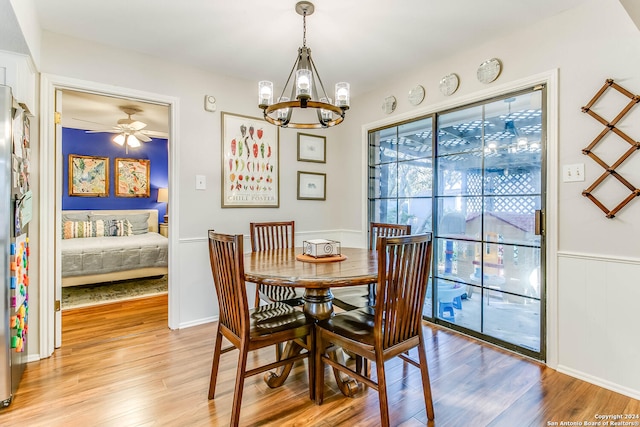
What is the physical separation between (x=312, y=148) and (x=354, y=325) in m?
2.39

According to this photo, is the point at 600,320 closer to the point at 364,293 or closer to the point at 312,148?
the point at 364,293

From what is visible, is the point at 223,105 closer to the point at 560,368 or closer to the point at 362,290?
the point at 362,290

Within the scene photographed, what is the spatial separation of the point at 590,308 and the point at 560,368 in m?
0.44

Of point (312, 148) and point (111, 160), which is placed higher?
point (111, 160)

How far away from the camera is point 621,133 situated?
1871 mm

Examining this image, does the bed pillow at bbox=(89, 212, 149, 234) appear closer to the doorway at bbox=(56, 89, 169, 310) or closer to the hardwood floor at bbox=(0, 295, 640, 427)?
the doorway at bbox=(56, 89, 169, 310)

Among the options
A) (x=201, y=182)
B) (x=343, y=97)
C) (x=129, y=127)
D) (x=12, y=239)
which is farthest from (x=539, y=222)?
(x=129, y=127)

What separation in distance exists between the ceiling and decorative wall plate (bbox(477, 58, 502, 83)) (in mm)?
168

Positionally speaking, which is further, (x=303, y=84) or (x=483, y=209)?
(x=483, y=209)

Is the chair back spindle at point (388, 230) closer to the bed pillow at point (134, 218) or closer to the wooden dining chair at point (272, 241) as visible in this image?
the wooden dining chair at point (272, 241)

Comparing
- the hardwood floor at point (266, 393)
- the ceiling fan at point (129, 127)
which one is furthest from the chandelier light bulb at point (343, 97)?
the ceiling fan at point (129, 127)

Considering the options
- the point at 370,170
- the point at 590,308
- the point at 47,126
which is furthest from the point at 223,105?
the point at 590,308

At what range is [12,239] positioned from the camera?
5.85ft

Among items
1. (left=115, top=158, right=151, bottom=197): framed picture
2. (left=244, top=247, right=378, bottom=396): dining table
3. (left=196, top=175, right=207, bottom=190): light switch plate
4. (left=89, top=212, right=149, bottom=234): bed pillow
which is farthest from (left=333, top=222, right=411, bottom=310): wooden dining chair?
(left=115, top=158, right=151, bottom=197): framed picture
